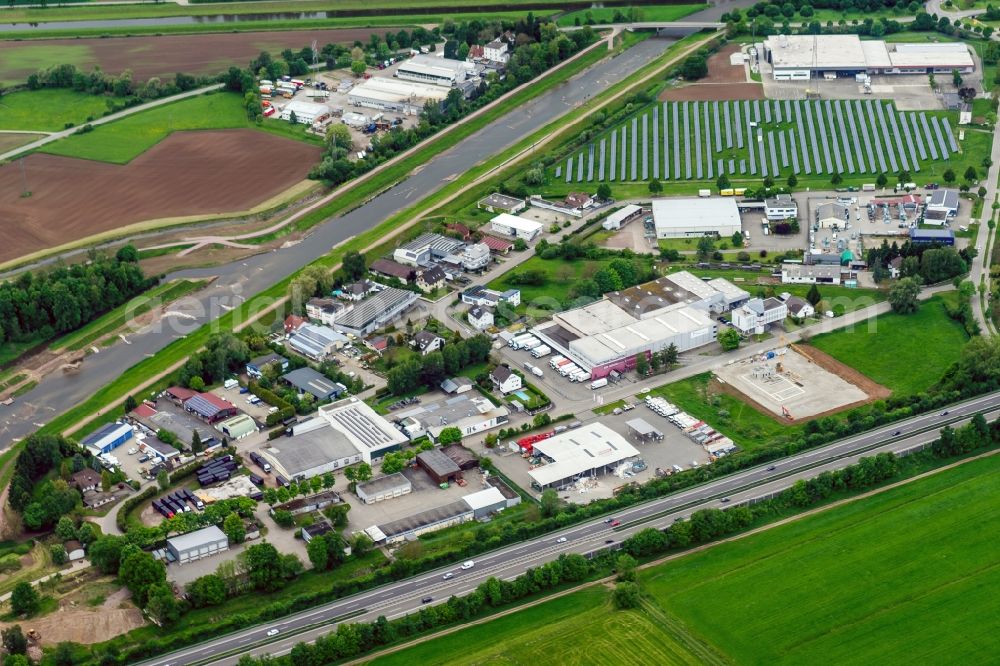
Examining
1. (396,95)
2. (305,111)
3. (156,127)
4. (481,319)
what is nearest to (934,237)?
(481,319)

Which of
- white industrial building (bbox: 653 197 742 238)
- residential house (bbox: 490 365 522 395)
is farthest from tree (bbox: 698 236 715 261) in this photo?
residential house (bbox: 490 365 522 395)

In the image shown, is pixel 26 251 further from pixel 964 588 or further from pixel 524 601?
pixel 964 588

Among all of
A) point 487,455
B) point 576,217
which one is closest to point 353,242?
point 576,217

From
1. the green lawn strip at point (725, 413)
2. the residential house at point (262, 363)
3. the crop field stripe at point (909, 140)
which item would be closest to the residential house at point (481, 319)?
the residential house at point (262, 363)

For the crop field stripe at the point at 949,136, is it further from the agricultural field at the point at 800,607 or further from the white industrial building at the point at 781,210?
the agricultural field at the point at 800,607

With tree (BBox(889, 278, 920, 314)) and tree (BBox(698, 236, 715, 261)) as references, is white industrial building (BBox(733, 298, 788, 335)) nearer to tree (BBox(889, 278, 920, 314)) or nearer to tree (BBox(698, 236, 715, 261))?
tree (BBox(889, 278, 920, 314))
